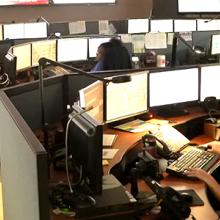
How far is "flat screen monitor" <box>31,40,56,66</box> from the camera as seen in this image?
16.1 ft

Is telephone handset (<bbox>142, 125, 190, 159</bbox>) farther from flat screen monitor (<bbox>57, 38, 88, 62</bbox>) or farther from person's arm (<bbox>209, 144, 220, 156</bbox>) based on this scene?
flat screen monitor (<bbox>57, 38, 88, 62</bbox>)

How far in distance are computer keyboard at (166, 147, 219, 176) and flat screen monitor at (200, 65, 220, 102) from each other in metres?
0.80

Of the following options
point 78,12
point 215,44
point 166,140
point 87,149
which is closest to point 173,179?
point 166,140

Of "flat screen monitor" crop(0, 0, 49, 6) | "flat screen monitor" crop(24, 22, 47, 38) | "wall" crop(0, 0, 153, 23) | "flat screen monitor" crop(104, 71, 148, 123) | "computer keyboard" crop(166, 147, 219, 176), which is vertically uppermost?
"flat screen monitor" crop(0, 0, 49, 6)

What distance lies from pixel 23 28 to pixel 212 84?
3497 mm

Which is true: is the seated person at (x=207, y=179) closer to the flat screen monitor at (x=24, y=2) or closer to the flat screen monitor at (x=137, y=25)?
the flat screen monitor at (x=137, y=25)

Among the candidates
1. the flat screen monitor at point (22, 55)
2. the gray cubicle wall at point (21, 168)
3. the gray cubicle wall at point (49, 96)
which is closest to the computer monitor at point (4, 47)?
the flat screen monitor at point (22, 55)

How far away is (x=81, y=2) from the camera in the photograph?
27.9 feet

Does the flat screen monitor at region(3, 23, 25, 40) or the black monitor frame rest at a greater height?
the flat screen monitor at region(3, 23, 25, 40)

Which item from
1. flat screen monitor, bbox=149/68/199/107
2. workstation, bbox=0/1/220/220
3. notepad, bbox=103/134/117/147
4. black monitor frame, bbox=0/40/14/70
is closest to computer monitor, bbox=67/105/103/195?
workstation, bbox=0/1/220/220

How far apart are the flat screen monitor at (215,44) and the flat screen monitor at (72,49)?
156cm

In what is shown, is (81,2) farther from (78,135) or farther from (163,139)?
(78,135)

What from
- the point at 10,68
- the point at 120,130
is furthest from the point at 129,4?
the point at 120,130

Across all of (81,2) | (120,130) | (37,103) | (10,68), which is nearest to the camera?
(37,103)
